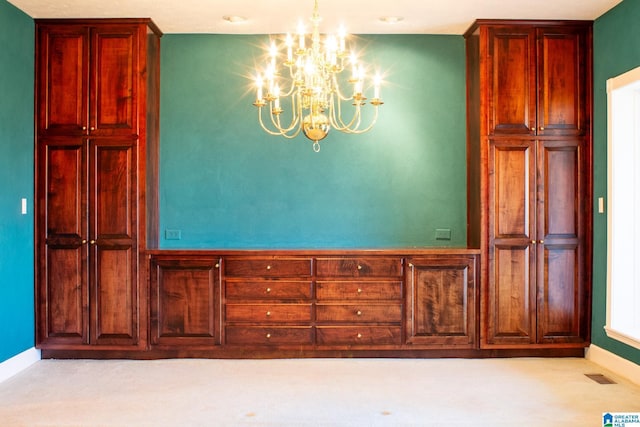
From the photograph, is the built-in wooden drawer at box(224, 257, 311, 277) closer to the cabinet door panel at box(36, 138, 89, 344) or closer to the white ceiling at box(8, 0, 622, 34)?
the cabinet door panel at box(36, 138, 89, 344)

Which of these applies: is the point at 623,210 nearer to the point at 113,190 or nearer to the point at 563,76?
the point at 563,76

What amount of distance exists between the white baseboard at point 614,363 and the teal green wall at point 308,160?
1.36 m

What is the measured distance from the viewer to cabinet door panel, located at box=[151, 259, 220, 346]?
4402 mm

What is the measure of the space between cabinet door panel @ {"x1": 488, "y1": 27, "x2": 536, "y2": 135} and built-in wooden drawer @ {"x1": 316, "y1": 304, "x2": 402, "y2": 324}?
5.02 feet

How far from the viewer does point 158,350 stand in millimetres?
4438

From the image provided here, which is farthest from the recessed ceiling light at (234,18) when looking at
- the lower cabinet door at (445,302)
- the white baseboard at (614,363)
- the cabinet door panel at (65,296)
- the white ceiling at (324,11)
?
the white baseboard at (614,363)

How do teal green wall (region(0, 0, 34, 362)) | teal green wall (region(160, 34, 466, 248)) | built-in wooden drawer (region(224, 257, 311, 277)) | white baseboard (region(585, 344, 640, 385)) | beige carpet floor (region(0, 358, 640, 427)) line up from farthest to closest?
teal green wall (region(160, 34, 466, 248)) → built-in wooden drawer (region(224, 257, 311, 277)) → teal green wall (region(0, 0, 34, 362)) → white baseboard (region(585, 344, 640, 385)) → beige carpet floor (region(0, 358, 640, 427))

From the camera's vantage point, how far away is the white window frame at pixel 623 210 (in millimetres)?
4121

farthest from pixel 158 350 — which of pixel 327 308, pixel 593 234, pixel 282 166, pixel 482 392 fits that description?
pixel 593 234

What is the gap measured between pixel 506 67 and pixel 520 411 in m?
2.49

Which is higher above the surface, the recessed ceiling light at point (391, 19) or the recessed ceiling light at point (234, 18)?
the recessed ceiling light at point (234, 18)

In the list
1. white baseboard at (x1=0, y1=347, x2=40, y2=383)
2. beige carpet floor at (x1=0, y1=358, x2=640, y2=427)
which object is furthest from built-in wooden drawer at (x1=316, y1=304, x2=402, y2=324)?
white baseboard at (x1=0, y1=347, x2=40, y2=383)

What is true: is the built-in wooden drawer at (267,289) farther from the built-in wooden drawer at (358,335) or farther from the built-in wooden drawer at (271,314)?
the built-in wooden drawer at (358,335)

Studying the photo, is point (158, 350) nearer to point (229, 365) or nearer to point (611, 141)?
point (229, 365)
